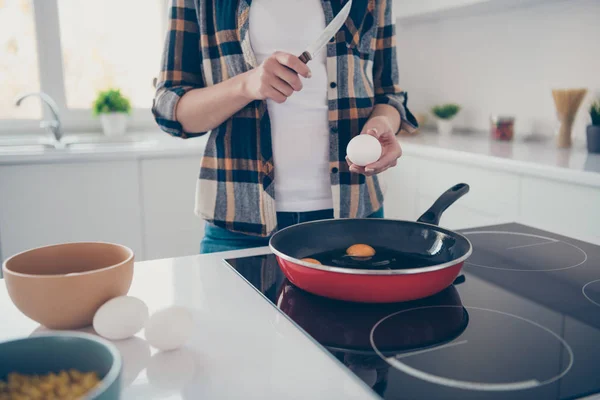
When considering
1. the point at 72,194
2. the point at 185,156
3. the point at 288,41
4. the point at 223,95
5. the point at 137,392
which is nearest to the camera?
the point at 137,392

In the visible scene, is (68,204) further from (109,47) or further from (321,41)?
(321,41)

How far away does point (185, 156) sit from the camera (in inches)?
89.0

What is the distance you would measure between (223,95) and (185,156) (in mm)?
1360

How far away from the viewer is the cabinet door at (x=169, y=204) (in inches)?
87.4

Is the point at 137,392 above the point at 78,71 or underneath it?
underneath

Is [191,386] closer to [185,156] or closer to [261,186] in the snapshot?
[261,186]

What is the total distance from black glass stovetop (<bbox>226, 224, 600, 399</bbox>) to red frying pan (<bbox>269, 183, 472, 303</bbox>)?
2 centimetres

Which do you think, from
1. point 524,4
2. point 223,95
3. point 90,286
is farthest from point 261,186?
point 524,4

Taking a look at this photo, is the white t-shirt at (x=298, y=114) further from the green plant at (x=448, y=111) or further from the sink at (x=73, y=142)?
the green plant at (x=448, y=111)

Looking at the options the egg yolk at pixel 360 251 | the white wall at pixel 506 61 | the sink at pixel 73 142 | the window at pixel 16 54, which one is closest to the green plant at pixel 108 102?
the sink at pixel 73 142

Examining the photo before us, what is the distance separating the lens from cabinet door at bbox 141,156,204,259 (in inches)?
87.4

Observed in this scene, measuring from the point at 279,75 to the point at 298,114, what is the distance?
0.94 feet

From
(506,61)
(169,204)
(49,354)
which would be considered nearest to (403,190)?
(506,61)

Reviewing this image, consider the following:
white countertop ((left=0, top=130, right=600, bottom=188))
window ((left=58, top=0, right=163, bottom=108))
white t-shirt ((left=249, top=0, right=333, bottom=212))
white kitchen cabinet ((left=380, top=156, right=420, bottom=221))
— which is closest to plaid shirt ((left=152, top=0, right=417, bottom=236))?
white t-shirt ((left=249, top=0, right=333, bottom=212))
